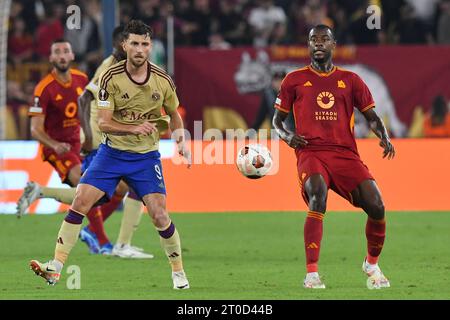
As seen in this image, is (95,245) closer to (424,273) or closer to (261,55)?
(424,273)

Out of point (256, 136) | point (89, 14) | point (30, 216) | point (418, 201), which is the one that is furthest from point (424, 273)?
point (89, 14)

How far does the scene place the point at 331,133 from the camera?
34.9ft

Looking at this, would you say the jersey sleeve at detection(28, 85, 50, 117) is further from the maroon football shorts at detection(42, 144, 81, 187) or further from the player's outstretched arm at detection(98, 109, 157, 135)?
the player's outstretched arm at detection(98, 109, 157, 135)

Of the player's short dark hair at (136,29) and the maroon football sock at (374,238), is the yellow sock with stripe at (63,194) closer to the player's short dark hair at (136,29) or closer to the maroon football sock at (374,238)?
the player's short dark hair at (136,29)

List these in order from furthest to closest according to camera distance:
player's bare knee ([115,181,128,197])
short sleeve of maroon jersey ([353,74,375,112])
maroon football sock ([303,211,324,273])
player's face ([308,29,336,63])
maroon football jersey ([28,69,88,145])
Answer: maroon football jersey ([28,69,88,145]), player's bare knee ([115,181,128,197]), short sleeve of maroon jersey ([353,74,375,112]), player's face ([308,29,336,63]), maroon football sock ([303,211,324,273])

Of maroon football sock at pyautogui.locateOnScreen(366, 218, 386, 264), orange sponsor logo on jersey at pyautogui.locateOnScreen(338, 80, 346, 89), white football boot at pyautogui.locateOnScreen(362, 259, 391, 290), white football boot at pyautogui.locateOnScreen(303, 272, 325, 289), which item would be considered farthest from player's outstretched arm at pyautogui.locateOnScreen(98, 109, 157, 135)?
white football boot at pyautogui.locateOnScreen(362, 259, 391, 290)

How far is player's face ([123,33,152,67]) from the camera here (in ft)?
33.2

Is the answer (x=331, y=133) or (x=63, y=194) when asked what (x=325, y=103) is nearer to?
(x=331, y=133)

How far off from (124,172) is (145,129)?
1.51ft

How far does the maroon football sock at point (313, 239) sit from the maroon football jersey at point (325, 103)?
679 millimetres

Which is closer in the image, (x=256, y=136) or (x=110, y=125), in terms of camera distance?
(x=110, y=125)

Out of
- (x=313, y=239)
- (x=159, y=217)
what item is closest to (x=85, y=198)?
(x=159, y=217)

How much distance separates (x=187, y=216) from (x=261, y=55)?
17.7 feet
